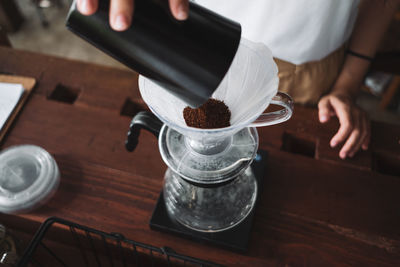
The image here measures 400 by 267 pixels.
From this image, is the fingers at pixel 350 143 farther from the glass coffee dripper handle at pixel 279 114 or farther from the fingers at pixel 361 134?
the glass coffee dripper handle at pixel 279 114

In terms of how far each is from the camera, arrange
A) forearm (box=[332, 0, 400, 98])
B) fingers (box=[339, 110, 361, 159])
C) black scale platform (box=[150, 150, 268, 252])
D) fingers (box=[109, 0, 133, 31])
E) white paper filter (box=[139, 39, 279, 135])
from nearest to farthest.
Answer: fingers (box=[109, 0, 133, 31])
white paper filter (box=[139, 39, 279, 135])
black scale platform (box=[150, 150, 268, 252])
fingers (box=[339, 110, 361, 159])
forearm (box=[332, 0, 400, 98])

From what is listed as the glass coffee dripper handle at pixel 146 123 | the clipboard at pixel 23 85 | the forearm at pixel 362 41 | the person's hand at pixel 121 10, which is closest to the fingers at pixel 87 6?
the person's hand at pixel 121 10

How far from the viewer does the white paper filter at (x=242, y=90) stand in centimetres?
45

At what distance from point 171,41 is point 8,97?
2.02 ft

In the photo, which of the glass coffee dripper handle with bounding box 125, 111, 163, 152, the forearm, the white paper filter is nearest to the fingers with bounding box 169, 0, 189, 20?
the white paper filter

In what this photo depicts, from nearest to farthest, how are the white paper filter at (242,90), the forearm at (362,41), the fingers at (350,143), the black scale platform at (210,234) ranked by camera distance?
the white paper filter at (242,90) < the black scale platform at (210,234) < the fingers at (350,143) < the forearm at (362,41)

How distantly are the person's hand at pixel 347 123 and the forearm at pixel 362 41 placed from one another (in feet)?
0.31

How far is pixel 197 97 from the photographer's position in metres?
0.38

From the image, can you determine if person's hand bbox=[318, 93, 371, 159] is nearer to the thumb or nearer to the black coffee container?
the thumb

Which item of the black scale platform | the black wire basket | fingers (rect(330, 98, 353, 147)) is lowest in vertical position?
the black wire basket

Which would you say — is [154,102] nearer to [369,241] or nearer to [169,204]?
[169,204]

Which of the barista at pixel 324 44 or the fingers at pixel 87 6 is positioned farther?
the barista at pixel 324 44

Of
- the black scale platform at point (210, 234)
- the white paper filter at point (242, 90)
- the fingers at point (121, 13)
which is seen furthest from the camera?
the black scale platform at point (210, 234)

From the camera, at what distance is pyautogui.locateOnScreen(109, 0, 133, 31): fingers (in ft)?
1.08
